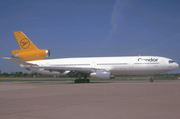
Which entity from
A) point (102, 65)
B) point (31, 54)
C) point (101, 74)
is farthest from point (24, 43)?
point (101, 74)

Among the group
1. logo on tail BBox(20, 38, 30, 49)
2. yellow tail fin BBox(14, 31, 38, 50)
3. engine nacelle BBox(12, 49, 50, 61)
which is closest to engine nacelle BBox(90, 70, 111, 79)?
engine nacelle BBox(12, 49, 50, 61)

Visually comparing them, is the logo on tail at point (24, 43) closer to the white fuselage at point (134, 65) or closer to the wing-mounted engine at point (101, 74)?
the white fuselage at point (134, 65)

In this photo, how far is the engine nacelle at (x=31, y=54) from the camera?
30.3 metres

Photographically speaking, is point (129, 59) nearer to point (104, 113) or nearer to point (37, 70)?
point (37, 70)

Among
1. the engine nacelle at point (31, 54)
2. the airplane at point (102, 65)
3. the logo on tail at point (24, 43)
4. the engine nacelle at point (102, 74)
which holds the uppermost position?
the logo on tail at point (24, 43)

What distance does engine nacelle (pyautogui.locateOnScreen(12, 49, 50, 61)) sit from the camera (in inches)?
1193

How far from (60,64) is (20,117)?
24843 mm

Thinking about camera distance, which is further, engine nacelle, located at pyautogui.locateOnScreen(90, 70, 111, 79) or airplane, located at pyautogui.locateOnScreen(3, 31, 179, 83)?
airplane, located at pyautogui.locateOnScreen(3, 31, 179, 83)

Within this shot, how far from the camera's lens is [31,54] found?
30766 millimetres

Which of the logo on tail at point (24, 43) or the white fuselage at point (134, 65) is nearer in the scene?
the white fuselage at point (134, 65)

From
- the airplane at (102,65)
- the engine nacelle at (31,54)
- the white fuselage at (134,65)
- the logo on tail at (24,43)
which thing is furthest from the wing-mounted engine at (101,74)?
the logo on tail at (24,43)

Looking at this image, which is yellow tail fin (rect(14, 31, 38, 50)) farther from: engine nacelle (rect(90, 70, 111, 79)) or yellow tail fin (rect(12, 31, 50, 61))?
engine nacelle (rect(90, 70, 111, 79))

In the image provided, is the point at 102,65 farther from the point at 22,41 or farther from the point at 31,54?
the point at 22,41

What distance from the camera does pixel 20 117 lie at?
6.04 m
